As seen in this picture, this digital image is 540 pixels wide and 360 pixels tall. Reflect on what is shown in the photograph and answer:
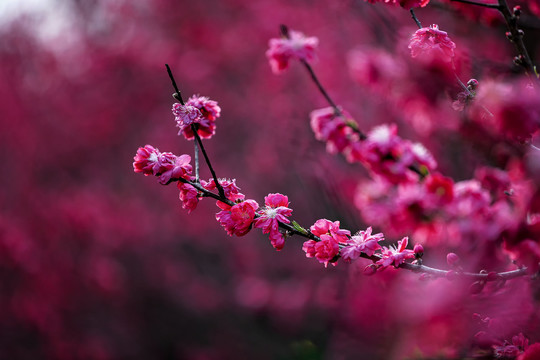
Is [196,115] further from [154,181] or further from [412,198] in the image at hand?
[154,181]

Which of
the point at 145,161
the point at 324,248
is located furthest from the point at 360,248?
the point at 145,161

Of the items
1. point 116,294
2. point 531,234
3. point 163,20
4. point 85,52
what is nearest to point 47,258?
point 116,294

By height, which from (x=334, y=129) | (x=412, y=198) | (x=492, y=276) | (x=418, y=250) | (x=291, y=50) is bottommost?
(x=492, y=276)

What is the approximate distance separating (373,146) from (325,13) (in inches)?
174

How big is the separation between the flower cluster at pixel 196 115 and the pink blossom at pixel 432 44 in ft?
2.79

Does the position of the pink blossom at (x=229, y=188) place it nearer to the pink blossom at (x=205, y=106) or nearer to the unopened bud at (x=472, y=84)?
the pink blossom at (x=205, y=106)

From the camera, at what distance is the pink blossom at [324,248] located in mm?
1475

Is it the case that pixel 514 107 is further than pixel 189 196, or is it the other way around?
pixel 189 196

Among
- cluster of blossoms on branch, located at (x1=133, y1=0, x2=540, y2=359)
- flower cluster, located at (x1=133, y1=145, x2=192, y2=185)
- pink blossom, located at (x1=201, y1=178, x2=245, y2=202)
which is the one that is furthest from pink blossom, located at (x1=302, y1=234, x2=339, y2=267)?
flower cluster, located at (x1=133, y1=145, x2=192, y2=185)

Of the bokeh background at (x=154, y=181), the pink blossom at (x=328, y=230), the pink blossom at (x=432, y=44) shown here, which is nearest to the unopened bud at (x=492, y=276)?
the pink blossom at (x=328, y=230)

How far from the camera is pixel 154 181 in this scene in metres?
6.88

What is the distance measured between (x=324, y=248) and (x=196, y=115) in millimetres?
726

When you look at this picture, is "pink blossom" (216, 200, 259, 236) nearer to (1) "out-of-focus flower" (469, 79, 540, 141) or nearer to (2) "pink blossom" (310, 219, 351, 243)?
(2) "pink blossom" (310, 219, 351, 243)

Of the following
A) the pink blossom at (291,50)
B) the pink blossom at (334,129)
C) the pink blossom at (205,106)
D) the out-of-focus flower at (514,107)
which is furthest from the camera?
the pink blossom at (291,50)
